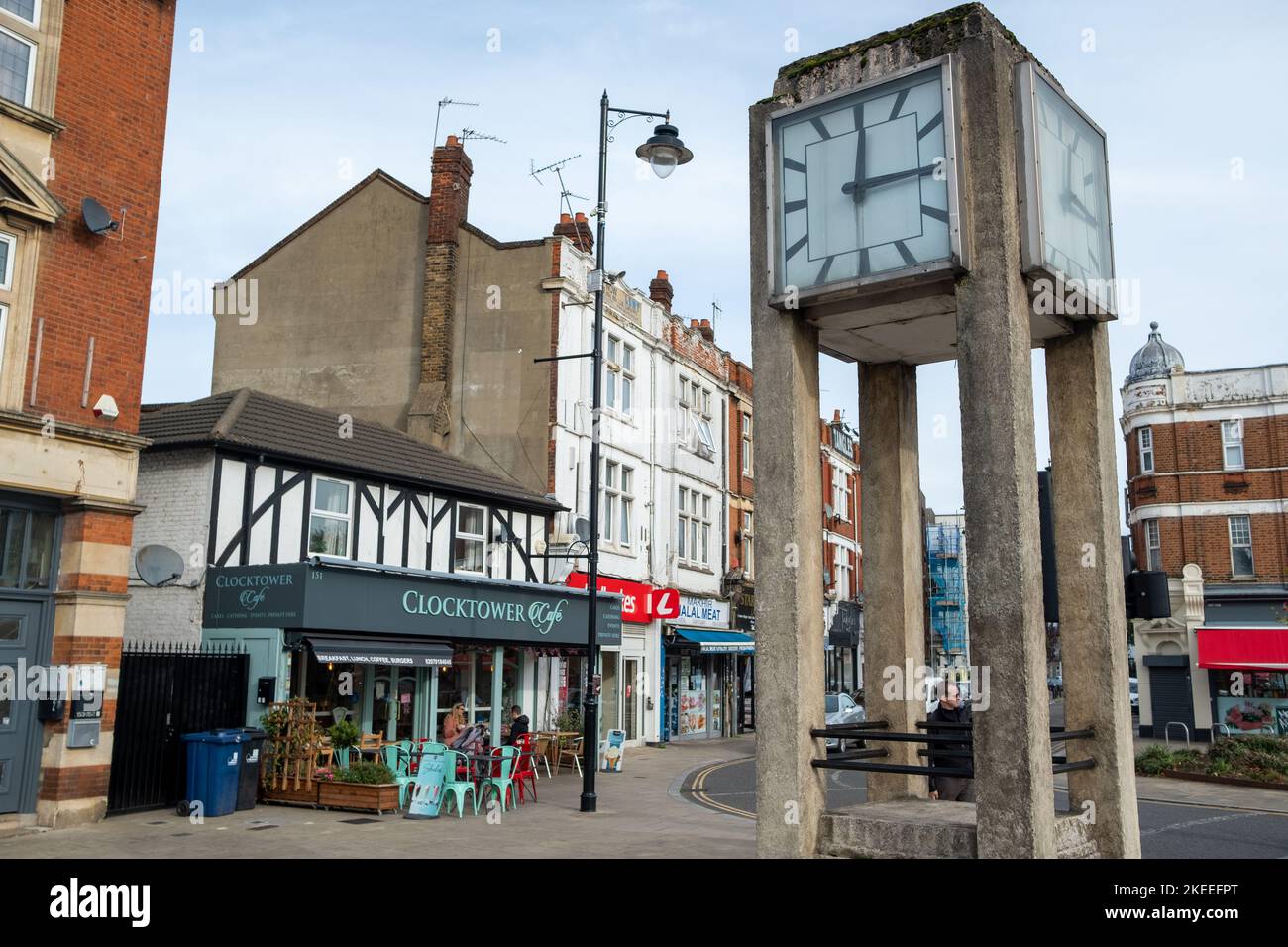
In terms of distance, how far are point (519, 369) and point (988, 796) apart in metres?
21.2

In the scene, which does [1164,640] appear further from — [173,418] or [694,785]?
[173,418]

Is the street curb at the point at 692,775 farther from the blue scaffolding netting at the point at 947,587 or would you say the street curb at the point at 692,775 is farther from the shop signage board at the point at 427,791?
the blue scaffolding netting at the point at 947,587

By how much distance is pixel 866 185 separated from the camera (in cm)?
750

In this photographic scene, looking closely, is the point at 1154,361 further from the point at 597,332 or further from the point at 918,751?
the point at 918,751

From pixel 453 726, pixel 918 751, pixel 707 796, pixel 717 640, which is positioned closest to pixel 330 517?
pixel 453 726

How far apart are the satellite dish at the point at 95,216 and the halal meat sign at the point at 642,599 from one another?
53.6 ft

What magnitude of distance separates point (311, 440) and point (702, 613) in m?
16.5

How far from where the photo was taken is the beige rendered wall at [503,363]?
2634 cm

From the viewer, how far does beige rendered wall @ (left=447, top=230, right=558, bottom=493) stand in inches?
1037

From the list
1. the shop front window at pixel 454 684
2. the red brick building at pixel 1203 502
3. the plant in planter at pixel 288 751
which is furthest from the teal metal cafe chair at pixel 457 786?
the red brick building at pixel 1203 502

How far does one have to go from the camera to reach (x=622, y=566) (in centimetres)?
2920

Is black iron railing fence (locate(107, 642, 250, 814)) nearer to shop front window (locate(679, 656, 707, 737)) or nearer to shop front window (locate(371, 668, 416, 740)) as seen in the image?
shop front window (locate(371, 668, 416, 740))
